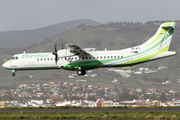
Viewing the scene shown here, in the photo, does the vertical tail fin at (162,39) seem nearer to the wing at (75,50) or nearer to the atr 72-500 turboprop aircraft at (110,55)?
the atr 72-500 turboprop aircraft at (110,55)

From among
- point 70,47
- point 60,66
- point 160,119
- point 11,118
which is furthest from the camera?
point 60,66

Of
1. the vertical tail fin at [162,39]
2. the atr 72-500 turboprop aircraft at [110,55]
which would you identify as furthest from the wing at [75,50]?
the vertical tail fin at [162,39]

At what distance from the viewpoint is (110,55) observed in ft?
171

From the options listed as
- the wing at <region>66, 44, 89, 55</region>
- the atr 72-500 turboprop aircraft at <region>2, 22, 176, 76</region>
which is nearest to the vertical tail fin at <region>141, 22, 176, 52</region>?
the atr 72-500 turboprop aircraft at <region>2, 22, 176, 76</region>

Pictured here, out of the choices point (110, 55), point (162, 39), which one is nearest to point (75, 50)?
point (110, 55)

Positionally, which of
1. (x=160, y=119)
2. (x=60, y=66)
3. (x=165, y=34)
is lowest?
(x=160, y=119)

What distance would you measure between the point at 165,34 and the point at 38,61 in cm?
2197

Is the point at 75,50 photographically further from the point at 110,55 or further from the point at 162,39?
the point at 162,39

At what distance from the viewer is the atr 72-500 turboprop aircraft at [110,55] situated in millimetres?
51500

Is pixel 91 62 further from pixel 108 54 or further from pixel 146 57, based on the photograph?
pixel 146 57

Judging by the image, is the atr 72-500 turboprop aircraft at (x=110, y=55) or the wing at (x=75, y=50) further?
the atr 72-500 turboprop aircraft at (x=110, y=55)

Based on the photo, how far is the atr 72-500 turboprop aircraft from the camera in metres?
51.5

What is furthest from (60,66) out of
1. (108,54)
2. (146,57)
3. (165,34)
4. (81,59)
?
(165,34)

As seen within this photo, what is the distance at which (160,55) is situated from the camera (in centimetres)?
5128
